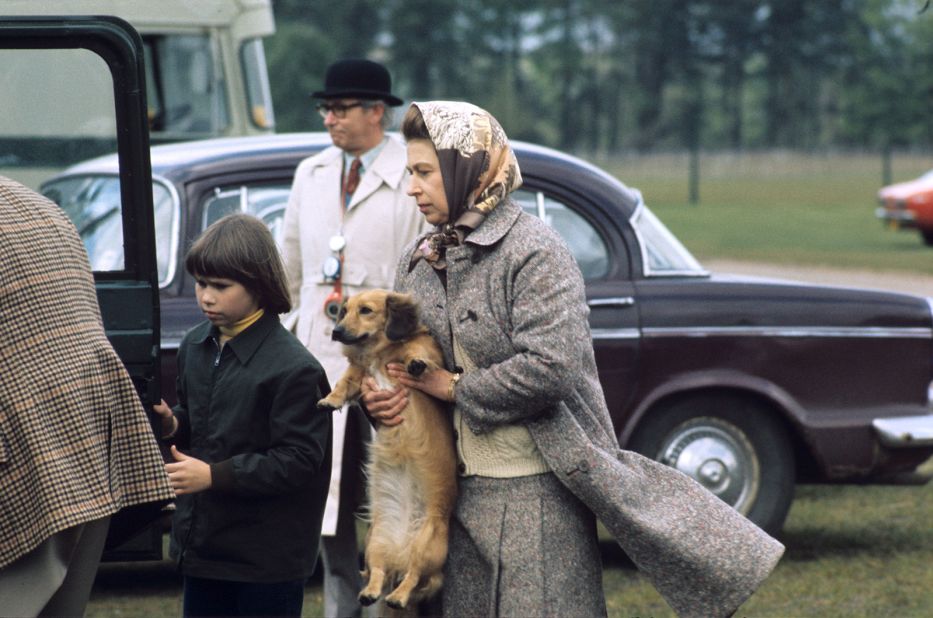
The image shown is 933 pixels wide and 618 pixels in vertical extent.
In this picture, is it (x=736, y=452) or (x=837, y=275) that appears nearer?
(x=736, y=452)

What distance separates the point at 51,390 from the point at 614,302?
4143 mm

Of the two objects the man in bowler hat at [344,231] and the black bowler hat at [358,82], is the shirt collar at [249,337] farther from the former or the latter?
the black bowler hat at [358,82]

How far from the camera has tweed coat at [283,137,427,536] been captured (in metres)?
5.60

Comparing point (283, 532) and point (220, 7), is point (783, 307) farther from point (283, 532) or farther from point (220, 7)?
point (220, 7)

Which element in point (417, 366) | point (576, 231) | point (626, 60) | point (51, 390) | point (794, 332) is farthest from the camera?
point (626, 60)

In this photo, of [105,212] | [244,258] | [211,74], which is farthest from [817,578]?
[211,74]

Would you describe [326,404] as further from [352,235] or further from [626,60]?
[626,60]

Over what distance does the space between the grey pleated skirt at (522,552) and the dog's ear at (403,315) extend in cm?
39

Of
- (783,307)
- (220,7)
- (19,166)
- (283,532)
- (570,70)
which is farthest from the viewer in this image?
(570,70)

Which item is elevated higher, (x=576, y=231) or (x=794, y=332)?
(x=576, y=231)

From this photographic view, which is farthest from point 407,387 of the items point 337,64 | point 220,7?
point 220,7

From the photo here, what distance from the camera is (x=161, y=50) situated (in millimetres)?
11852

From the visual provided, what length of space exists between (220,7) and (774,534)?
20.2ft

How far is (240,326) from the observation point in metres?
3.81
